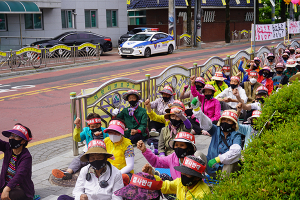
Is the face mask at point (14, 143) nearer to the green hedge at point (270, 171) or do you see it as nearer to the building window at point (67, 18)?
the green hedge at point (270, 171)

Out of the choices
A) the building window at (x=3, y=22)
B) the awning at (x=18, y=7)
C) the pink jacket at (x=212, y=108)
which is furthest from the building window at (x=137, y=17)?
the pink jacket at (x=212, y=108)

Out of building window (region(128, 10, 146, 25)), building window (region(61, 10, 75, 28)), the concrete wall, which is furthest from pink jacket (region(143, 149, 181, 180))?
building window (region(128, 10, 146, 25))

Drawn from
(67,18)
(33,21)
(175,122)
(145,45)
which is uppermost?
(67,18)

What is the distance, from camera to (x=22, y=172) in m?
5.42

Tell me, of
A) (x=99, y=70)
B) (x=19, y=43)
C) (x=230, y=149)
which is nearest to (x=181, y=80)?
(x=230, y=149)

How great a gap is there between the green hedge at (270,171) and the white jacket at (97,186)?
1.85 m

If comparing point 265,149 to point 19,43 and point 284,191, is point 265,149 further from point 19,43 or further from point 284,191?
point 19,43

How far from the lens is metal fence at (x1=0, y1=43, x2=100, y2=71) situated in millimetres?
19250

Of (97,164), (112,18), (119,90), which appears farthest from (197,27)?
(97,164)

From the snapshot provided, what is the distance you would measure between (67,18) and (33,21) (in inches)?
135

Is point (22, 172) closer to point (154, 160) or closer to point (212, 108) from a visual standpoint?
point (154, 160)

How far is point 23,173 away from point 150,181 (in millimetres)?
2522

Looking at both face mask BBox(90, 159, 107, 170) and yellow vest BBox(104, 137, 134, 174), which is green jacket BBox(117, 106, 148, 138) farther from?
face mask BBox(90, 159, 107, 170)

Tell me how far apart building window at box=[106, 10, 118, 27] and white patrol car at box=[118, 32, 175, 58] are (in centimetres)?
835
